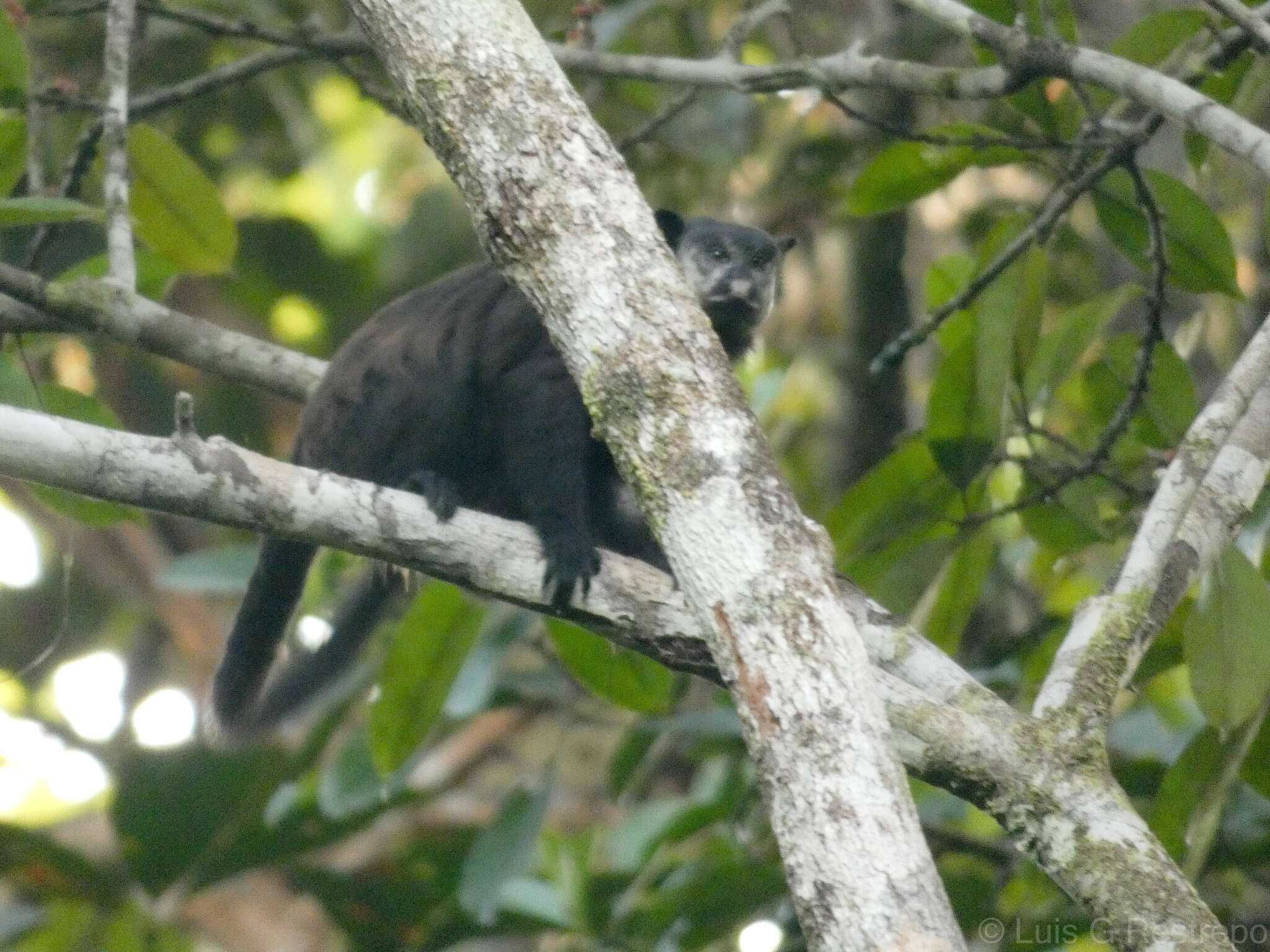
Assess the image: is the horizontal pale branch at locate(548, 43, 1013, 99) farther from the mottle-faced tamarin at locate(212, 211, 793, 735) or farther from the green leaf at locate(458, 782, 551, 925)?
the green leaf at locate(458, 782, 551, 925)

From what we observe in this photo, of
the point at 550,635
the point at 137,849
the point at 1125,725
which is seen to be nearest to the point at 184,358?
the point at 550,635

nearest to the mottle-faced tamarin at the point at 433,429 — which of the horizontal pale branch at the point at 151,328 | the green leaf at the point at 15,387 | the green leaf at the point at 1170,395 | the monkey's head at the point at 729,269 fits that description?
the horizontal pale branch at the point at 151,328

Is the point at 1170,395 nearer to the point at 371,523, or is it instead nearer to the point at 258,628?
the point at 371,523

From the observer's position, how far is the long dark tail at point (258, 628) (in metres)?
3.52

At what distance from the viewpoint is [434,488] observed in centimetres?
318

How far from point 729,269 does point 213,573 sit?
1835mm

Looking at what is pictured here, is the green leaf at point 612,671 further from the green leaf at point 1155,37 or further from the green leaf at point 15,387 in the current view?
the green leaf at point 1155,37

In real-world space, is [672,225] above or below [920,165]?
above

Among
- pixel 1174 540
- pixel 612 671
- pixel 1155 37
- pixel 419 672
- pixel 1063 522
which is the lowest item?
pixel 1174 540

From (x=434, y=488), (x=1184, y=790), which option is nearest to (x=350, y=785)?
(x=434, y=488)

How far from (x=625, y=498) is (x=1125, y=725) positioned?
1.67 m

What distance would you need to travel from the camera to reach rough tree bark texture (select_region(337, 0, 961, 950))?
1.61 metres

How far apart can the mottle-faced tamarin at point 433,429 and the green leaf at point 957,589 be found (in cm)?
77

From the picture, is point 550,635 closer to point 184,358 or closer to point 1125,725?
point 184,358
